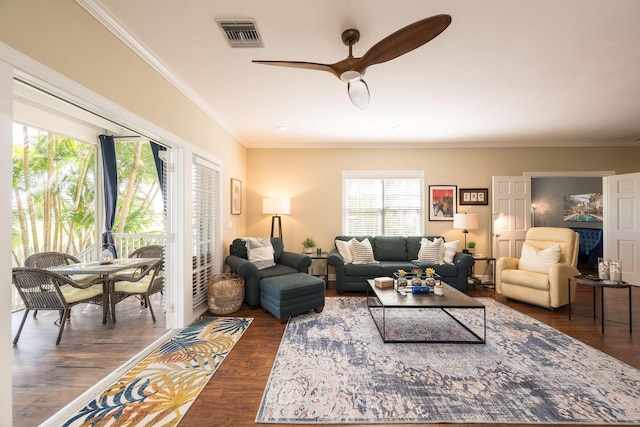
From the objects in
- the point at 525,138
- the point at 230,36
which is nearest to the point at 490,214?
the point at 525,138

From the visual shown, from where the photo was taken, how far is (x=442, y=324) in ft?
10.2

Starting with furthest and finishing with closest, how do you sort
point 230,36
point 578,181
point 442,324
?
point 578,181 < point 442,324 < point 230,36

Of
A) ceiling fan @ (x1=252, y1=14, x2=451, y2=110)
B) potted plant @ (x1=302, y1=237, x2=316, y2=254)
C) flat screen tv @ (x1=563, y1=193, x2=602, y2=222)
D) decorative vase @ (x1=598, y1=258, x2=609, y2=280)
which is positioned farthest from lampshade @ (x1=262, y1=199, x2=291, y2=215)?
flat screen tv @ (x1=563, y1=193, x2=602, y2=222)

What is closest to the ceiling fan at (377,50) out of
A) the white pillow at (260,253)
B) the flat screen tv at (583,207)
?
the white pillow at (260,253)

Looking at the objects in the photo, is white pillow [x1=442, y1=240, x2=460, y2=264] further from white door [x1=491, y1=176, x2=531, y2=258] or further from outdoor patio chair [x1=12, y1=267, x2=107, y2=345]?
outdoor patio chair [x1=12, y1=267, x2=107, y2=345]

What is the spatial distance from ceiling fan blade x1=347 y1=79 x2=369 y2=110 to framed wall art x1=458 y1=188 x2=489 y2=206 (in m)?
4.02

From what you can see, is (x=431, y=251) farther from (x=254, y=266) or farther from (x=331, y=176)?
(x=254, y=266)

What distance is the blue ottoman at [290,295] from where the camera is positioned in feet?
10.3

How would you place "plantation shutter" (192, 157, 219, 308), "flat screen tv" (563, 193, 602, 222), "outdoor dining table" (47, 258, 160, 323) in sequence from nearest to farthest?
1. "outdoor dining table" (47, 258, 160, 323)
2. "plantation shutter" (192, 157, 219, 308)
3. "flat screen tv" (563, 193, 602, 222)

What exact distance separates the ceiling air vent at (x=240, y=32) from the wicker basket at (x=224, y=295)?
8.85 feet

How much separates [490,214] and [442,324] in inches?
130

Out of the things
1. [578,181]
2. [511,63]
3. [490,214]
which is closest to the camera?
[511,63]

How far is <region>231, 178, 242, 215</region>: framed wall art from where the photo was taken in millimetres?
4591

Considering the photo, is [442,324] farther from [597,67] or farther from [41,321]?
[41,321]
